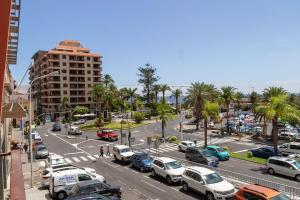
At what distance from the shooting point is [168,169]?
1104 inches

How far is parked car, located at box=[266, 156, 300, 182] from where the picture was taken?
28.9 m

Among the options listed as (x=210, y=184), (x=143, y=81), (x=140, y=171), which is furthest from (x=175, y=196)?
(x=143, y=81)

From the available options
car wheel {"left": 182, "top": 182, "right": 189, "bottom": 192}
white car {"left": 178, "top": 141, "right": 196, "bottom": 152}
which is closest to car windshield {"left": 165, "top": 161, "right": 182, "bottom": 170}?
car wheel {"left": 182, "top": 182, "right": 189, "bottom": 192}

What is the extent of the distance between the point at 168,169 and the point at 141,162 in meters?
6.05

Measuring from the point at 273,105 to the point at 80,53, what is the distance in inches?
4075

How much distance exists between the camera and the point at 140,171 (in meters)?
33.6

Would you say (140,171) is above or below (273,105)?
below

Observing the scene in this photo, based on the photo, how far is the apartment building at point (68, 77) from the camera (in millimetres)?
122375

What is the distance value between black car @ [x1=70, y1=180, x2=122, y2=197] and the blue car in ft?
34.4

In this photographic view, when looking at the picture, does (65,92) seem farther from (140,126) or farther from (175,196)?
(175,196)

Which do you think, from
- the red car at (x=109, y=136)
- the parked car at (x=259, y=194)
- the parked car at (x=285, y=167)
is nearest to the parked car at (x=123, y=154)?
the parked car at (x=285, y=167)

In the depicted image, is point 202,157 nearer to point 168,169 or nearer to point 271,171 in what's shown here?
point 271,171

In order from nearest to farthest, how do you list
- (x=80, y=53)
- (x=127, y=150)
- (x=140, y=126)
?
(x=127, y=150) → (x=140, y=126) → (x=80, y=53)

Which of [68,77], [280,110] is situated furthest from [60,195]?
[68,77]
